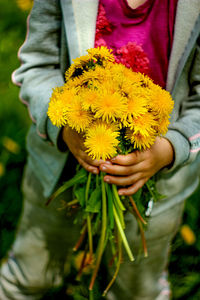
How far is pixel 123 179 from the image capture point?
2.50ft

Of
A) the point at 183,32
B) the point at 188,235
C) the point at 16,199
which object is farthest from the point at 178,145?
the point at 16,199

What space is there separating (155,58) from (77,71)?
241 mm

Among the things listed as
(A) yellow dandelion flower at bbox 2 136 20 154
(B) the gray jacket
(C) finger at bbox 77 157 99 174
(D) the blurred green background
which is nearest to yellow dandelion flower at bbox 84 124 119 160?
(C) finger at bbox 77 157 99 174

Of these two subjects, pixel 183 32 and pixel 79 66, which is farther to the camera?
pixel 183 32

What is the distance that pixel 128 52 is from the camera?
2.52 feet

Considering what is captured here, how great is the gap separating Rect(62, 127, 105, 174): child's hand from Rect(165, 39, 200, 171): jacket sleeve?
21cm

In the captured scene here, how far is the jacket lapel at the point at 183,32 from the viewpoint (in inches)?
29.4

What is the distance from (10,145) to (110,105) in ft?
4.16

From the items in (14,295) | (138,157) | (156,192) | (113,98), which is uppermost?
(113,98)

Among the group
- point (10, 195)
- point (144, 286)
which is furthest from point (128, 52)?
point (10, 195)

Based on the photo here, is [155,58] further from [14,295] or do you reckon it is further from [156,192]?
[14,295]

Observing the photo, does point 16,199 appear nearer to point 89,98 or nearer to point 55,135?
point 55,135

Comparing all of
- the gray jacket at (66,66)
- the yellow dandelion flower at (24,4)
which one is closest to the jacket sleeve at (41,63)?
the gray jacket at (66,66)

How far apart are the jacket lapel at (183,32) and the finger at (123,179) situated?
0.88 ft
